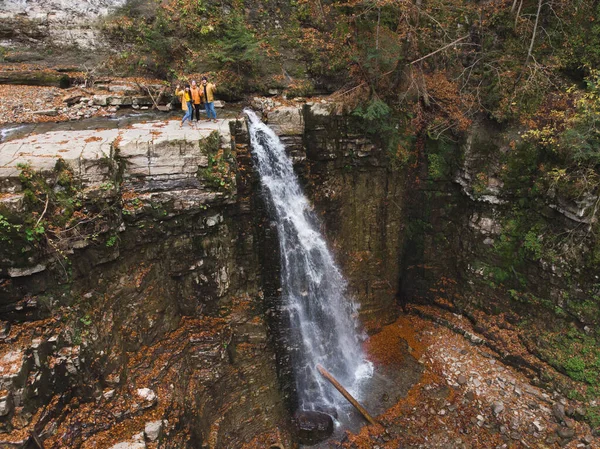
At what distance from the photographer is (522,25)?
1198 cm

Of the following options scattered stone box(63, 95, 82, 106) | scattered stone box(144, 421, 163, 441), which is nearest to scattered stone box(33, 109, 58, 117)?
scattered stone box(63, 95, 82, 106)

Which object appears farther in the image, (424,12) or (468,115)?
(468,115)

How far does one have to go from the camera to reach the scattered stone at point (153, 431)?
774cm

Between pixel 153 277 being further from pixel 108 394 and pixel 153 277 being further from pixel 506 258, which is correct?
pixel 506 258

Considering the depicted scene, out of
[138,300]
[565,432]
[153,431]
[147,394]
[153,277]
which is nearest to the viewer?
[153,431]

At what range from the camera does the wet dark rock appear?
10648mm

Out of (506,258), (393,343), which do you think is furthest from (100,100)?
(506,258)

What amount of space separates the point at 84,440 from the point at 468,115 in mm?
14264

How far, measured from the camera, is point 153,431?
25.5 feet

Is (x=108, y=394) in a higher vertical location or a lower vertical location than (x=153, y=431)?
higher

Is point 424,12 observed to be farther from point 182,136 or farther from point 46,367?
point 46,367

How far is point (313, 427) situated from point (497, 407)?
5653 millimetres

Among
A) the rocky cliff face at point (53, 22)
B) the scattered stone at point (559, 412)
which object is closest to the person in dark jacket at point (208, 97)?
the rocky cliff face at point (53, 22)

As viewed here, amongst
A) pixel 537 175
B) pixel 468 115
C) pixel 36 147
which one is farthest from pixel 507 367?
pixel 36 147
